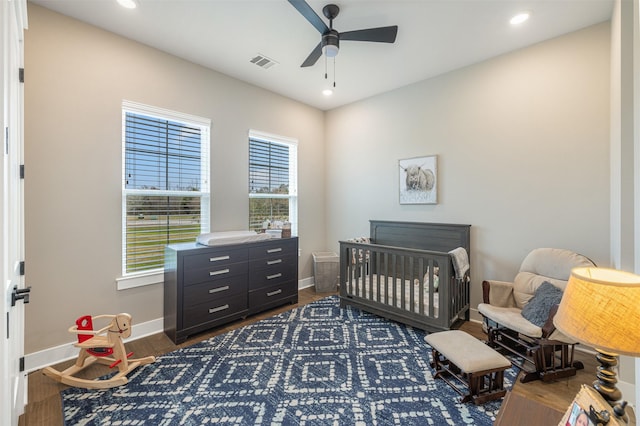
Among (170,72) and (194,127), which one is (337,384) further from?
(170,72)

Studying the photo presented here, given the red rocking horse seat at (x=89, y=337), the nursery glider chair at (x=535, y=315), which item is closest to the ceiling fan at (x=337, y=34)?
the nursery glider chair at (x=535, y=315)

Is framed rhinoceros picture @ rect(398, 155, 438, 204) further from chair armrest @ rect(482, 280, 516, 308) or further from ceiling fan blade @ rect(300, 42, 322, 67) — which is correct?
ceiling fan blade @ rect(300, 42, 322, 67)

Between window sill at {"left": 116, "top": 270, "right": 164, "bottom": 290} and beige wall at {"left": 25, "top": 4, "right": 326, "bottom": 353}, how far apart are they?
0.06m

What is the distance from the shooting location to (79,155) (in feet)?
8.32

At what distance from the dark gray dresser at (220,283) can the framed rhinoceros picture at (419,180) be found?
172cm

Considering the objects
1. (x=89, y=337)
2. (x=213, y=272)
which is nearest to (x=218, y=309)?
(x=213, y=272)

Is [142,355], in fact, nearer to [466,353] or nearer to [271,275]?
[271,275]

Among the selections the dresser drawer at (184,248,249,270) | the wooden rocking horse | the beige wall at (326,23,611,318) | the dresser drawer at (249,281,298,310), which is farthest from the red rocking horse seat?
the beige wall at (326,23,611,318)

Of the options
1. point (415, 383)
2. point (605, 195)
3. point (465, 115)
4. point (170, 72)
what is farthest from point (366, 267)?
point (170, 72)

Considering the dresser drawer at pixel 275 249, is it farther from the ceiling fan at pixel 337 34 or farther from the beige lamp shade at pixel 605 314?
the beige lamp shade at pixel 605 314

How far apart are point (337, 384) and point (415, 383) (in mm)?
578

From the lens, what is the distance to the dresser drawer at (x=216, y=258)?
280 centimetres

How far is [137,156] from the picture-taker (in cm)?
290

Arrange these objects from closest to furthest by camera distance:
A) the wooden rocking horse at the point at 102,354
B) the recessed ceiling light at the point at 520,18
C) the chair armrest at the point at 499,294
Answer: the wooden rocking horse at the point at 102,354 → the recessed ceiling light at the point at 520,18 → the chair armrest at the point at 499,294
